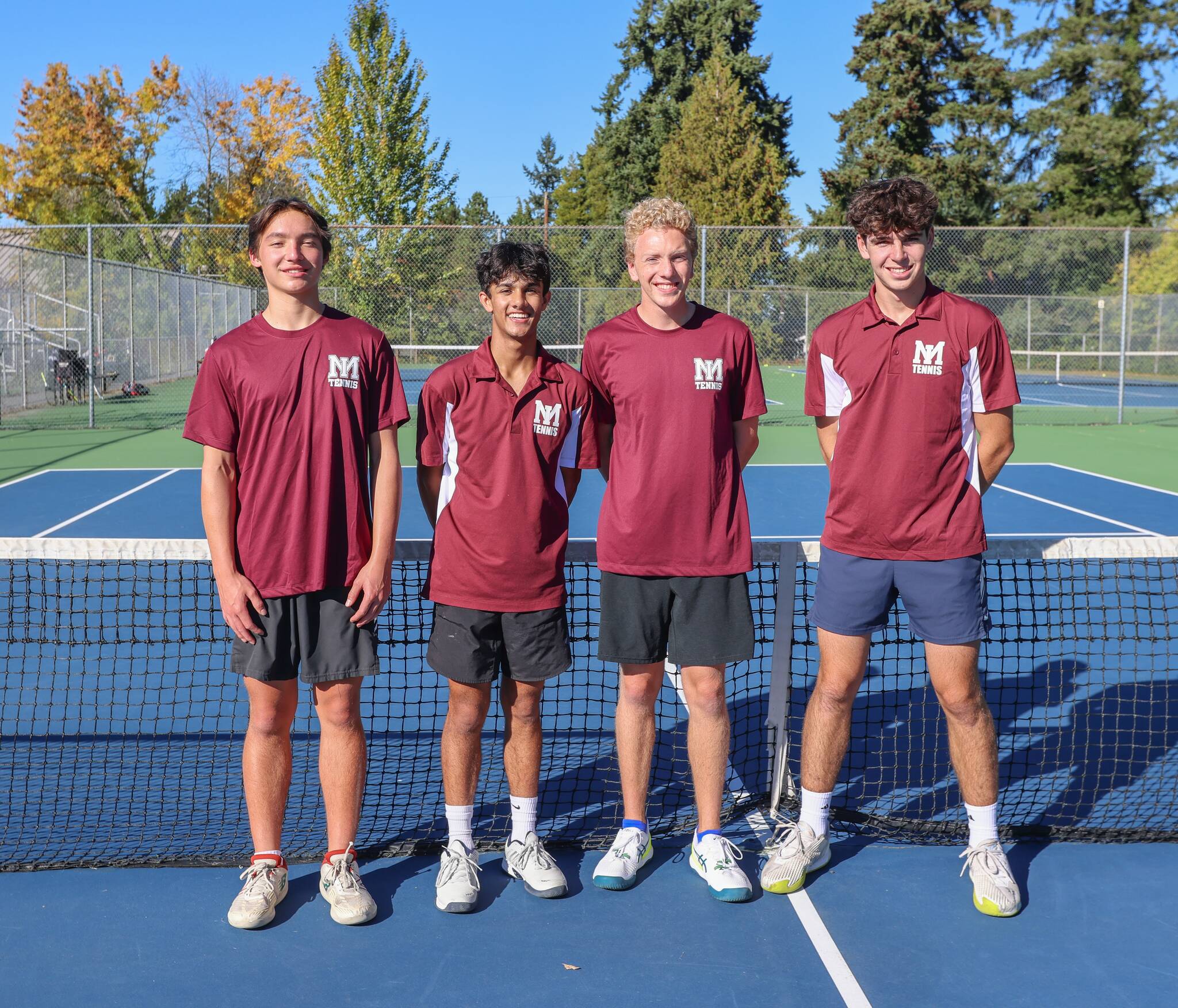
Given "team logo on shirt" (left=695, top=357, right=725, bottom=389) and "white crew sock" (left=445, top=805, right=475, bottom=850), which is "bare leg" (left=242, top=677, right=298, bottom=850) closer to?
"white crew sock" (left=445, top=805, right=475, bottom=850)

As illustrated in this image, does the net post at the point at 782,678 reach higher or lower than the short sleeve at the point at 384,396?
lower

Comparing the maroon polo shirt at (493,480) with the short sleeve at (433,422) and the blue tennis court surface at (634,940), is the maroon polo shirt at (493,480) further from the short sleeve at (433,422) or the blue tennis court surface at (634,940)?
the blue tennis court surface at (634,940)

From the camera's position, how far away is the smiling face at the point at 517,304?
310cm

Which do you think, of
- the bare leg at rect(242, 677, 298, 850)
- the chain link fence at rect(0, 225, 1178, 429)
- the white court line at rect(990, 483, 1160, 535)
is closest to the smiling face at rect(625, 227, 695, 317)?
the bare leg at rect(242, 677, 298, 850)

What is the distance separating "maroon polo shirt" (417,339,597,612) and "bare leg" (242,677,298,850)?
0.51m

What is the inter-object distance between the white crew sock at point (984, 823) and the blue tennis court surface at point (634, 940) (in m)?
0.17

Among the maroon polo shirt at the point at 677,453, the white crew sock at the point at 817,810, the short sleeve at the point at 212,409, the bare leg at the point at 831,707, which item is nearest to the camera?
the short sleeve at the point at 212,409

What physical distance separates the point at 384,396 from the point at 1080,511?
823cm

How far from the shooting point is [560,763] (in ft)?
13.8

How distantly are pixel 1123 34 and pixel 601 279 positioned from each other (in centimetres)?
3046

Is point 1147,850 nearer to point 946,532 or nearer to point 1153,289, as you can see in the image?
point 946,532


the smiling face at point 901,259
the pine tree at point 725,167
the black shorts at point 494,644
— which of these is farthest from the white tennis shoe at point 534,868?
the pine tree at point 725,167

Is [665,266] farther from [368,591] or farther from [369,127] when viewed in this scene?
[369,127]

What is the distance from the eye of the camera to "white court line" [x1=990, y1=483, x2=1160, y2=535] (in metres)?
8.70
